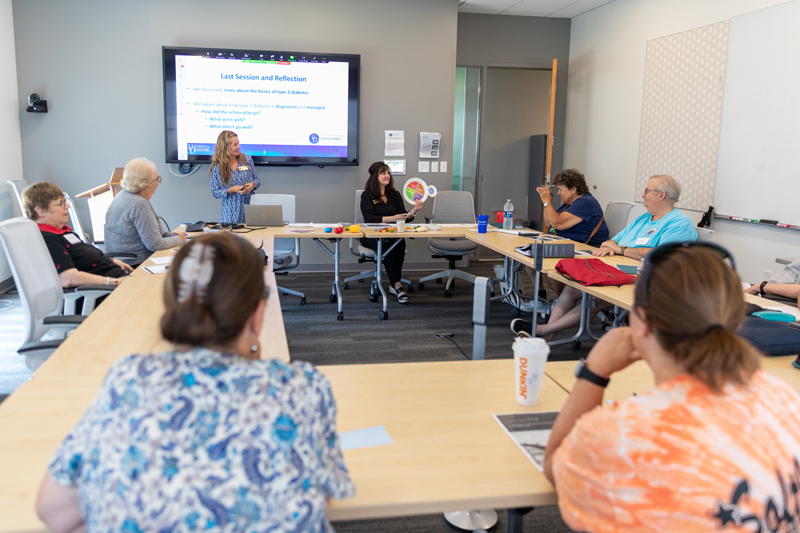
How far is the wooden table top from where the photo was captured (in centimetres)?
119

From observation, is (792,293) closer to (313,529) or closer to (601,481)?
(601,481)

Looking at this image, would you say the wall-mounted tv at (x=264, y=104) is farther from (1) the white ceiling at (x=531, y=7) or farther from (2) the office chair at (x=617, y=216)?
(2) the office chair at (x=617, y=216)

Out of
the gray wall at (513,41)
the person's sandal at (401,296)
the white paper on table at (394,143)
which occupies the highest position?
the gray wall at (513,41)

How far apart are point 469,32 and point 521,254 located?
4.15 meters

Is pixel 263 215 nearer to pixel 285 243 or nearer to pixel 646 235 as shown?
pixel 285 243

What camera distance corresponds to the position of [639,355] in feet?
3.81

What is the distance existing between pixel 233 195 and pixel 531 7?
3.98 m

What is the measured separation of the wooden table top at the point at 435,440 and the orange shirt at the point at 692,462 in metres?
0.23

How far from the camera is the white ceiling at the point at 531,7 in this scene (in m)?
6.61

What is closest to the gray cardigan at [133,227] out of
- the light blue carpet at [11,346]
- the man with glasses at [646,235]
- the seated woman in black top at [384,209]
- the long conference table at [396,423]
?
the light blue carpet at [11,346]

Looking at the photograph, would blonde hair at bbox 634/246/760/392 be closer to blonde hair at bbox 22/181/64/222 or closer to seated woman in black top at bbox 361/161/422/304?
blonde hair at bbox 22/181/64/222

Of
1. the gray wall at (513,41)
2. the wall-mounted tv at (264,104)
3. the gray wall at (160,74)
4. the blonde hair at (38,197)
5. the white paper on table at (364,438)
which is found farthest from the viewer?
the gray wall at (513,41)

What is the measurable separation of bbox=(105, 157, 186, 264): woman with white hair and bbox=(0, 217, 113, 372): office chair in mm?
941

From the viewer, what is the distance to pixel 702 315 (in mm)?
971
